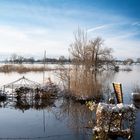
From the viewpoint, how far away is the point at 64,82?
23000 mm

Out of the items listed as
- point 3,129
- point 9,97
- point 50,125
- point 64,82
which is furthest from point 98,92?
point 3,129

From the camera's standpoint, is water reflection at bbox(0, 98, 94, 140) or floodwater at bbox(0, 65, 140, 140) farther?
water reflection at bbox(0, 98, 94, 140)

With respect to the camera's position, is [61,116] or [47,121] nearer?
[47,121]

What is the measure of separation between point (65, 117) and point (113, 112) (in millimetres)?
5514

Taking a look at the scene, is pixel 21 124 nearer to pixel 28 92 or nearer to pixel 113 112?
pixel 113 112

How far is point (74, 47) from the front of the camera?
26.4m

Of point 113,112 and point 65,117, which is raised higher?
point 113,112

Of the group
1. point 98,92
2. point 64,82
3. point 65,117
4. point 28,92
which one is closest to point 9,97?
point 28,92

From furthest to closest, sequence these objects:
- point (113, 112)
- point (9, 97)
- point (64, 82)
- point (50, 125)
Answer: point (64, 82) < point (9, 97) < point (50, 125) < point (113, 112)

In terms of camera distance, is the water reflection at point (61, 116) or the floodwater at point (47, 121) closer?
the floodwater at point (47, 121)

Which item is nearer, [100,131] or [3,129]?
[100,131]

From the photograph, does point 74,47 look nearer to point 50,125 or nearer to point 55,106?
point 55,106

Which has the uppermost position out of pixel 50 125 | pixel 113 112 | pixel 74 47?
pixel 74 47

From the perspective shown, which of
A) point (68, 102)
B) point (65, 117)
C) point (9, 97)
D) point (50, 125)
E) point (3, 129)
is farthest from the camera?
point (9, 97)
